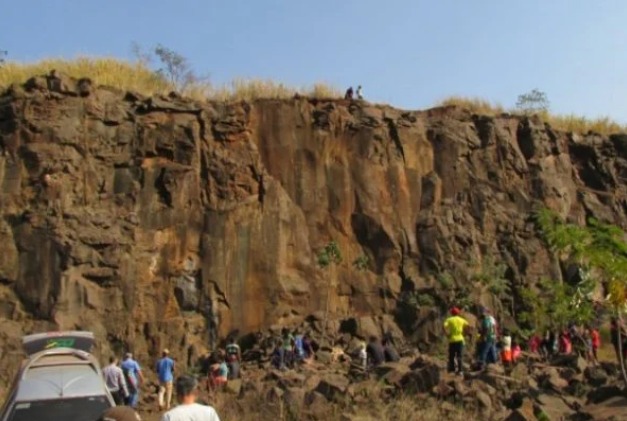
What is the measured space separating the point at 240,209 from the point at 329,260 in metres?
3.23

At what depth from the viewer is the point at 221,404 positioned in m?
13.1

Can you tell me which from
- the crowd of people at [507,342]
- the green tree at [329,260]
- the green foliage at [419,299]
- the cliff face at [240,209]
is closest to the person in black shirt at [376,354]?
the crowd of people at [507,342]

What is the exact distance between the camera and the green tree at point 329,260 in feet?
80.6

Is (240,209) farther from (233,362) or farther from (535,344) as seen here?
(535,344)

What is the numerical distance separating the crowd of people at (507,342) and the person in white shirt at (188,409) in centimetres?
954

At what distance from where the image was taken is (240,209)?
24672mm

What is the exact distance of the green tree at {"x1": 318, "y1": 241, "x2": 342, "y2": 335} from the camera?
24.6 metres

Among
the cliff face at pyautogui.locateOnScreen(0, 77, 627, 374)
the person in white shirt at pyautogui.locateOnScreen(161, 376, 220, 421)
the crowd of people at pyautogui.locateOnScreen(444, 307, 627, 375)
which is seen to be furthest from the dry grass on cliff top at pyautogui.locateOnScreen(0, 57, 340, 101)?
the person in white shirt at pyautogui.locateOnScreen(161, 376, 220, 421)

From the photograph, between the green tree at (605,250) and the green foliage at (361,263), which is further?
the green foliage at (361,263)

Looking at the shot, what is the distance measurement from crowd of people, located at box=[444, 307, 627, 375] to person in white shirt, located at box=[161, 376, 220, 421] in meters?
9.54

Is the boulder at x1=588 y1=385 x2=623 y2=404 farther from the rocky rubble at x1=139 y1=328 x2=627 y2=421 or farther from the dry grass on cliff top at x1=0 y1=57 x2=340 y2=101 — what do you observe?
the dry grass on cliff top at x1=0 y1=57 x2=340 y2=101

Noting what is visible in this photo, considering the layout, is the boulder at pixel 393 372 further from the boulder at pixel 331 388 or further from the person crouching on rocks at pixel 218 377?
the person crouching on rocks at pixel 218 377

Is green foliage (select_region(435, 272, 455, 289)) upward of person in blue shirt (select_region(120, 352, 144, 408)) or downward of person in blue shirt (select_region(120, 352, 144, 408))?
upward

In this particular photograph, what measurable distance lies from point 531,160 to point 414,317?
335 inches
